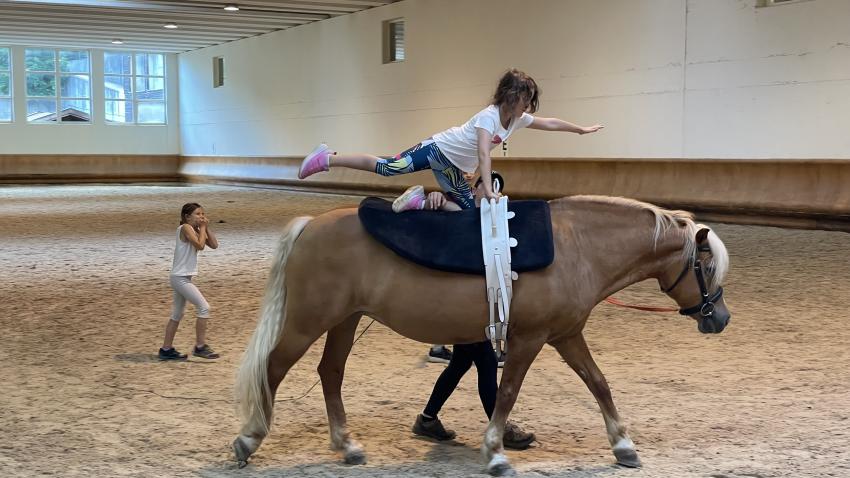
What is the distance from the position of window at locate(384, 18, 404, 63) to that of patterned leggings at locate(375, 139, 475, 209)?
21.0 m

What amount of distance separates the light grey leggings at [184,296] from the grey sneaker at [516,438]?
3073mm

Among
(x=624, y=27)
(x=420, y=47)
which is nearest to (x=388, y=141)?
(x=420, y=47)

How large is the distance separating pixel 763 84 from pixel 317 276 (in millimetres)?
12745

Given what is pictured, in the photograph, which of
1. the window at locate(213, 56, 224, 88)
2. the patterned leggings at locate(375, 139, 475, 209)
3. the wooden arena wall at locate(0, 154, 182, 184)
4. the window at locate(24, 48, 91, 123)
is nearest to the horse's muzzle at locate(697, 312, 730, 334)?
the patterned leggings at locate(375, 139, 475, 209)

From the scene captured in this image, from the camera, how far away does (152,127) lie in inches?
1553

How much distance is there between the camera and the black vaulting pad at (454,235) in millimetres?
4652

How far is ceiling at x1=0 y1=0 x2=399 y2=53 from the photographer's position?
85.6 ft

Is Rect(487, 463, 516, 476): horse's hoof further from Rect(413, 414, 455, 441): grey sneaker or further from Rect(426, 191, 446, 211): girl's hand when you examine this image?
Rect(426, 191, 446, 211): girl's hand

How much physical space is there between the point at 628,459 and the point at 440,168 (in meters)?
1.93

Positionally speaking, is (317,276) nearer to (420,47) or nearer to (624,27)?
(624,27)

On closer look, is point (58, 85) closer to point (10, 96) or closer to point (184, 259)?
point (10, 96)

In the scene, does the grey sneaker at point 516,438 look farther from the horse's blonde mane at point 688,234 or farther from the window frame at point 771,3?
the window frame at point 771,3

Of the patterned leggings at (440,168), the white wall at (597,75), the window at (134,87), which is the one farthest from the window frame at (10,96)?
the patterned leggings at (440,168)

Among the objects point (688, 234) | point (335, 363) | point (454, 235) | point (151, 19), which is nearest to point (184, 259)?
point (335, 363)
